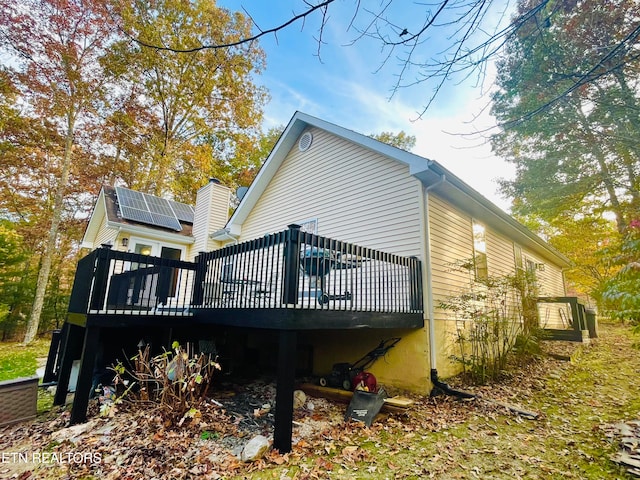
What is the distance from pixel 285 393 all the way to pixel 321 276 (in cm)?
176

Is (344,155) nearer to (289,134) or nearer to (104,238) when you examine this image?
(289,134)

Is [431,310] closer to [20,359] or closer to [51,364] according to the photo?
[51,364]

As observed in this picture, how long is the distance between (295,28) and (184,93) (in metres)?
16.5

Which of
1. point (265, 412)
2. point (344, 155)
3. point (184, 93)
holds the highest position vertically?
point (184, 93)

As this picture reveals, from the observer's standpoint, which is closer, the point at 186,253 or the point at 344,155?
the point at 344,155

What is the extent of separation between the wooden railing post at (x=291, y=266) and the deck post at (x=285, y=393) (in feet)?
1.45

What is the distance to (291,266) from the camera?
13.3 feet

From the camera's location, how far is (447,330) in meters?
6.26

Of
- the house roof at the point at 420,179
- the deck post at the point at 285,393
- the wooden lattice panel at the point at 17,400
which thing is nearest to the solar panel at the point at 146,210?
the house roof at the point at 420,179

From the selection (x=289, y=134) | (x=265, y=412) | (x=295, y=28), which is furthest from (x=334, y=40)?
(x=289, y=134)

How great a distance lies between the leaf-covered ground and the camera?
10.3ft

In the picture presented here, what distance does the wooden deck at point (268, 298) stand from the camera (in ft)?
13.1

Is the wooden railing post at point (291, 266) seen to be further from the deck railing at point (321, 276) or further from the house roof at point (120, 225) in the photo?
the house roof at point (120, 225)

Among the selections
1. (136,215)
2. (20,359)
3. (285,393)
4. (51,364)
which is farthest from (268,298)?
(20,359)
